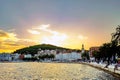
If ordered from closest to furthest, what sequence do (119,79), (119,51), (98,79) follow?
(119,79) → (98,79) → (119,51)

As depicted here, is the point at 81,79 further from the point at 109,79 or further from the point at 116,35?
the point at 116,35

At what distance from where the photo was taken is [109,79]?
5969cm

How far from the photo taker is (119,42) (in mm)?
67562

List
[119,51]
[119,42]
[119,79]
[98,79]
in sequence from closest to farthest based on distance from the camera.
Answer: [119,79]
[98,79]
[119,42]
[119,51]

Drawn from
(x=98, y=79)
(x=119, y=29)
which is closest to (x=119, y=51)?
(x=119, y=29)

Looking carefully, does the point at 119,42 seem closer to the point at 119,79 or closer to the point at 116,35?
the point at 116,35

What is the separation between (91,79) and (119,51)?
26.8 meters

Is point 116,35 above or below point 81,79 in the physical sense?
above

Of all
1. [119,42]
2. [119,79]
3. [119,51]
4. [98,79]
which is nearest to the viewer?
[119,79]

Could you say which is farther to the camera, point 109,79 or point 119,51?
point 119,51

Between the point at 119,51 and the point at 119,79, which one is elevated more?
the point at 119,51

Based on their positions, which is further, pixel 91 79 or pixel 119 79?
pixel 91 79

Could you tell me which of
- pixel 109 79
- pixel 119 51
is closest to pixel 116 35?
pixel 109 79

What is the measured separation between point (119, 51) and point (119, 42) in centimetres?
1811
